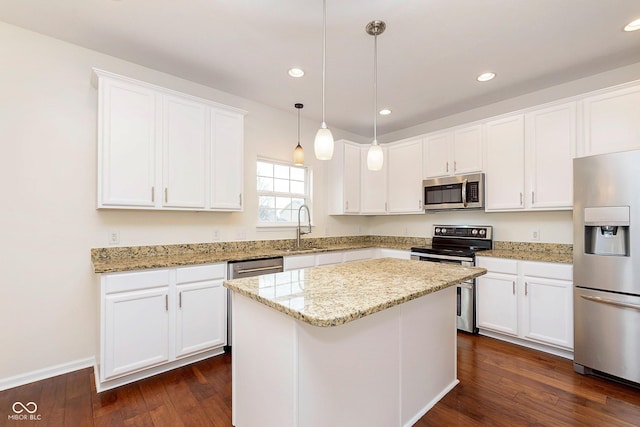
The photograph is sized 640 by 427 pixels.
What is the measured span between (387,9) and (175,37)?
1645 mm

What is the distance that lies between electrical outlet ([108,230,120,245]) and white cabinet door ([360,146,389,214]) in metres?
3.07

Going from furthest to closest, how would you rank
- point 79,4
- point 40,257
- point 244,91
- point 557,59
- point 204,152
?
point 244,91
point 204,152
point 557,59
point 40,257
point 79,4

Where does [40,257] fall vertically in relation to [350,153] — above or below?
below

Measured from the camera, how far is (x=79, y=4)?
1.99 metres

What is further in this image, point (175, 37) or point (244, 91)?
point (244, 91)

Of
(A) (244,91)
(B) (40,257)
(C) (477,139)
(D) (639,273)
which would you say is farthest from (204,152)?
(D) (639,273)

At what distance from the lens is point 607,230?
231 cm

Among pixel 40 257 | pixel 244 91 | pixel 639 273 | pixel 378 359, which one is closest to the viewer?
pixel 378 359

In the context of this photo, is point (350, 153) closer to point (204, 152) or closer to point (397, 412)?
point (204, 152)

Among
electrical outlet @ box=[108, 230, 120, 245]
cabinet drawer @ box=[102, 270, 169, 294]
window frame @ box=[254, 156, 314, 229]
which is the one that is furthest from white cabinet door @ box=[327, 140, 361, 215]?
electrical outlet @ box=[108, 230, 120, 245]

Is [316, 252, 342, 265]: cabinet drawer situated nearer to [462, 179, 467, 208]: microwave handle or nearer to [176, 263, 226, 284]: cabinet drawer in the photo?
[176, 263, 226, 284]: cabinet drawer

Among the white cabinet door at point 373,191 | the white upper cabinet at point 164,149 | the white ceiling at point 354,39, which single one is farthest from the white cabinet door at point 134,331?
the white cabinet door at point 373,191

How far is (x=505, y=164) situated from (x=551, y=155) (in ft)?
1.35

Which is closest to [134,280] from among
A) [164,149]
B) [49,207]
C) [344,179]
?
[49,207]
